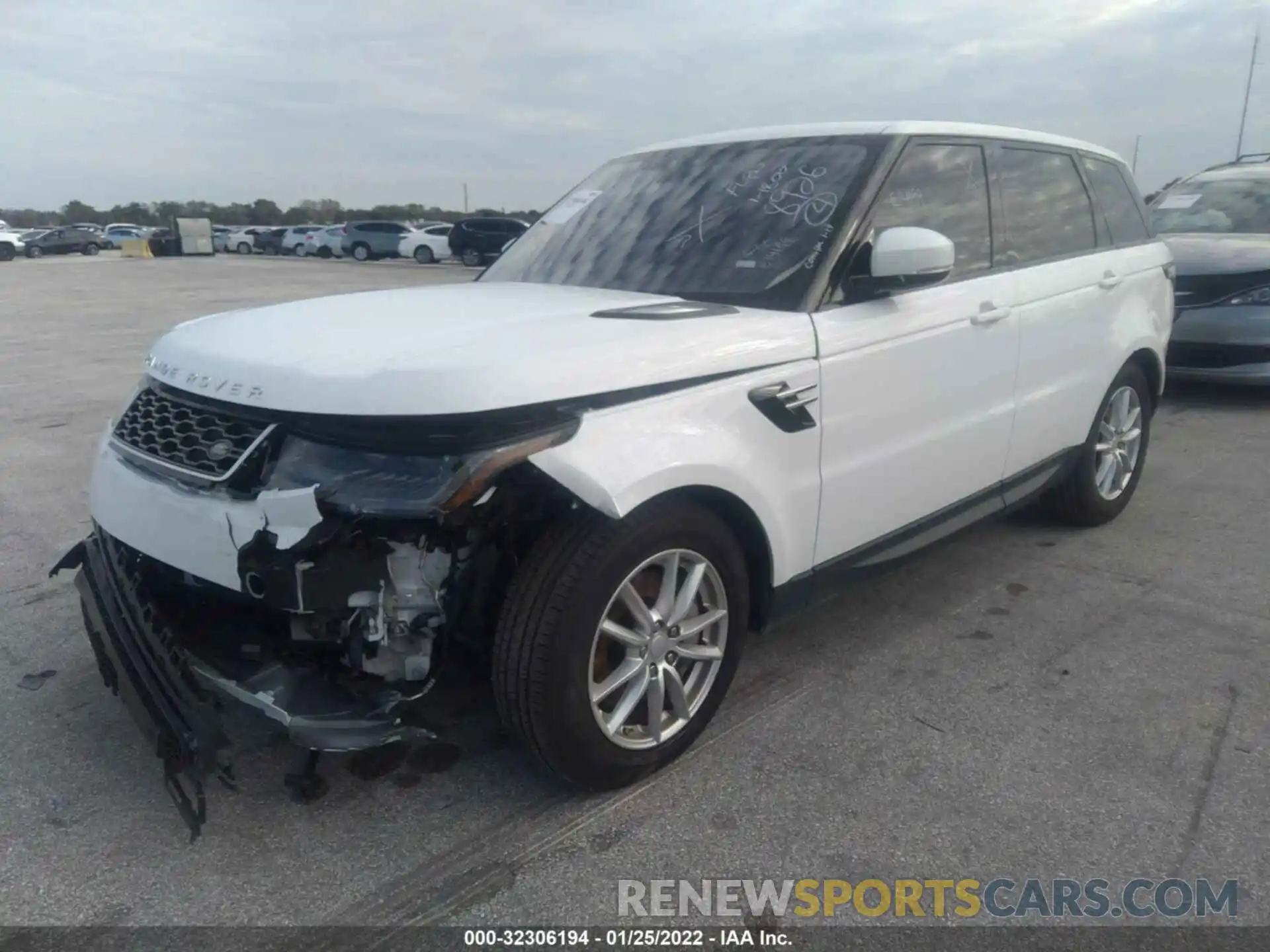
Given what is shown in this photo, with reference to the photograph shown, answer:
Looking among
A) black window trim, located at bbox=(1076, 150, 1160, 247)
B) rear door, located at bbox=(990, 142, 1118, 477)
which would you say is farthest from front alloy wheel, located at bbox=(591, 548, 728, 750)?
black window trim, located at bbox=(1076, 150, 1160, 247)

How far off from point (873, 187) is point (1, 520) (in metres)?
4.54

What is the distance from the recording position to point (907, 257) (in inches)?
120

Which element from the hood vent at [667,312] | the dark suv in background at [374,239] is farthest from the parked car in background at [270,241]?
the hood vent at [667,312]

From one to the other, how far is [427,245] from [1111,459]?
108 ft

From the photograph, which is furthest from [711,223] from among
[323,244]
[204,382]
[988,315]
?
[323,244]

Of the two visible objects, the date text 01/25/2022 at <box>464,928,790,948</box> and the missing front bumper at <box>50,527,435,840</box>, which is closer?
the date text 01/25/2022 at <box>464,928,790,948</box>

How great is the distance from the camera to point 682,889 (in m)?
2.41

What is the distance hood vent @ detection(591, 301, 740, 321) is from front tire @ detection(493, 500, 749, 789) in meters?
0.56

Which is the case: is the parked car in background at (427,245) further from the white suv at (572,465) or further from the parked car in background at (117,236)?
the white suv at (572,465)

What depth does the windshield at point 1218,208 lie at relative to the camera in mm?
8562

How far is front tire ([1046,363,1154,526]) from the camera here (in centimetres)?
474

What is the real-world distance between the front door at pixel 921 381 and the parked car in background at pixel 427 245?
32.6 meters

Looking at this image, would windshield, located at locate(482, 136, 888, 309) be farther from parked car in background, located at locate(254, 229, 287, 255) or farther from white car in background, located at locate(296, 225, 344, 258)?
parked car in background, located at locate(254, 229, 287, 255)

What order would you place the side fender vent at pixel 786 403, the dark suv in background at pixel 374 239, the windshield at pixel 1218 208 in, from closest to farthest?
the side fender vent at pixel 786 403, the windshield at pixel 1218 208, the dark suv in background at pixel 374 239
